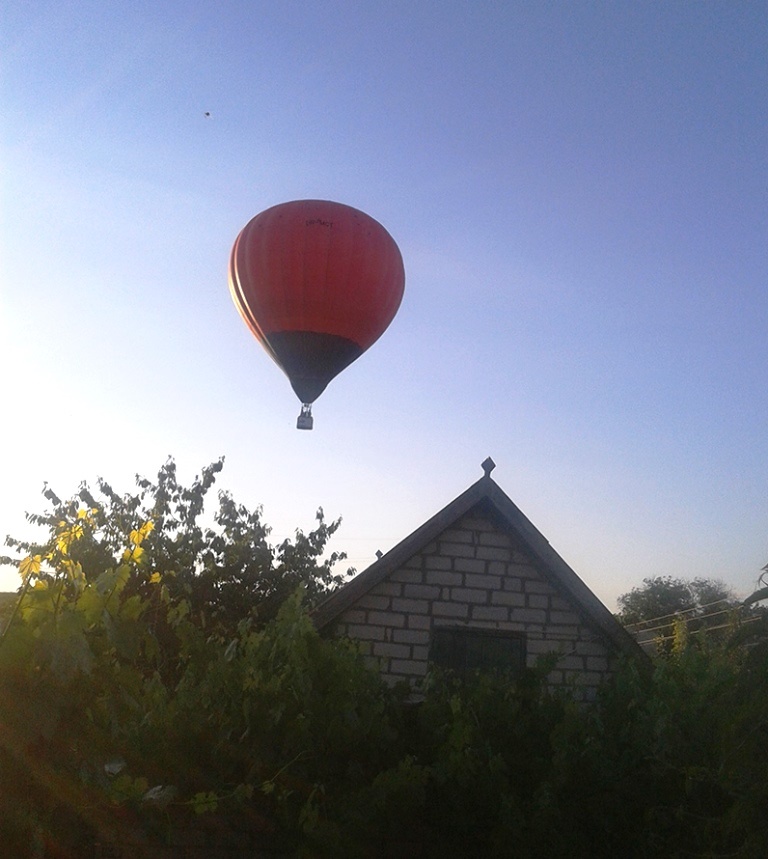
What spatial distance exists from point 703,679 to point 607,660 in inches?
262

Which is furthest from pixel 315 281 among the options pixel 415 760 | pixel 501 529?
pixel 415 760

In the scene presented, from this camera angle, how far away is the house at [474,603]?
38.4ft

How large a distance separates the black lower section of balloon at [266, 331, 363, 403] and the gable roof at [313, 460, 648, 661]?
297 centimetres

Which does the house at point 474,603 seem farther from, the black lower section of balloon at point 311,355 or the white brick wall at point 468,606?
the black lower section of balloon at point 311,355

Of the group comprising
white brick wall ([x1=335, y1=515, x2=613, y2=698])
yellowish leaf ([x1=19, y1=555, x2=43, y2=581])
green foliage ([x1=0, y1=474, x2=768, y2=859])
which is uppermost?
white brick wall ([x1=335, y1=515, x2=613, y2=698])

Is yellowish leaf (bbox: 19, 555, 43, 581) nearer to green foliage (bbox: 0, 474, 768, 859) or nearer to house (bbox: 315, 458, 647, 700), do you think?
green foliage (bbox: 0, 474, 768, 859)

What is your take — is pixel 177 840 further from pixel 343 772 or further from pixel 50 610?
pixel 50 610

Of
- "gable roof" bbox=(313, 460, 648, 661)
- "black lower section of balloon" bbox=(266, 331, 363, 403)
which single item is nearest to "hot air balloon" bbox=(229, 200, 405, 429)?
"black lower section of balloon" bbox=(266, 331, 363, 403)

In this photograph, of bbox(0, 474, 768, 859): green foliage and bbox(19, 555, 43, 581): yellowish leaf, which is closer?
bbox(19, 555, 43, 581): yellowish leaf

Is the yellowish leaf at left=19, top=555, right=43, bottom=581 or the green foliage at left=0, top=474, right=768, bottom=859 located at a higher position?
the yellowish leaf at left=19, top=555, right=43, bottom=581

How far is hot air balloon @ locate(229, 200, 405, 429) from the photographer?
1331 centimetres

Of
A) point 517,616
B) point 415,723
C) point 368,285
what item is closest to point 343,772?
point 415,723

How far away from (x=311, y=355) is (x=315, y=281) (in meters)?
1.18

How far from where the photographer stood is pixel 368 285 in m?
13.6
